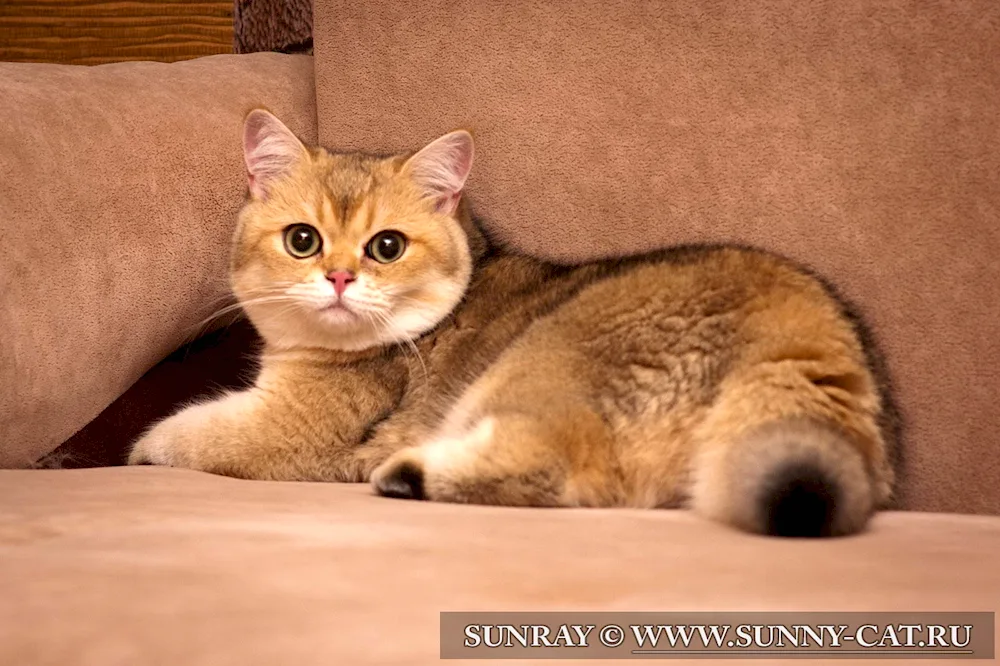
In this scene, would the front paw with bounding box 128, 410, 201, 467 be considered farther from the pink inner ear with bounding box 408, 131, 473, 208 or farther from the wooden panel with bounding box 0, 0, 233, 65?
the wooden panel with bounding box 0, 0, 233, 65

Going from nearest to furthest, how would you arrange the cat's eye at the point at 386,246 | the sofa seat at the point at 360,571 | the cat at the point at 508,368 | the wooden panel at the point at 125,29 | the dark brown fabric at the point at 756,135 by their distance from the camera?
the sofa seat at the point at 360,571
the cat at the point at 508,368
the dark brown fabric at the point at 756,135
the cat's eye at the point at 386,246
the wooden panel at the point at 125,29

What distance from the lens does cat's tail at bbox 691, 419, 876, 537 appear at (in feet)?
3.90

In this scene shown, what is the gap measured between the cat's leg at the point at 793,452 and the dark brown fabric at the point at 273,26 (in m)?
1.45

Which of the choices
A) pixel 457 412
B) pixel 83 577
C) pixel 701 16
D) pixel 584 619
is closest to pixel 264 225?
pixel 457 412

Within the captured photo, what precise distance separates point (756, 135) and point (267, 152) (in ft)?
3.01

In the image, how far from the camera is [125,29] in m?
3.17

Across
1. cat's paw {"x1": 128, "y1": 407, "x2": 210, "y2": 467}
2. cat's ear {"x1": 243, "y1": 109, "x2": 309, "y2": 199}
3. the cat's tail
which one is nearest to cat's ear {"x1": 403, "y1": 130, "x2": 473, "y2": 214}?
cat's ear {"x1": 243, "y1": 109, "x2": 309, "y2": 199}

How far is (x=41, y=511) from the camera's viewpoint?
1216 millimetres

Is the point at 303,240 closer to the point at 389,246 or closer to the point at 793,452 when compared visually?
the point at 389,246

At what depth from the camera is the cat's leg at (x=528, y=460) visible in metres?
1.47

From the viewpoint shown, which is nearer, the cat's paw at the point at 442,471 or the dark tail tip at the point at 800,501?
the dark tail tip at the point at 800,501

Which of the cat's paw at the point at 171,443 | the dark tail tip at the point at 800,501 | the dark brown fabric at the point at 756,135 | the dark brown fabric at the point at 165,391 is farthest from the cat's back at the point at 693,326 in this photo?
the dark brown fabric at the point at 165,391

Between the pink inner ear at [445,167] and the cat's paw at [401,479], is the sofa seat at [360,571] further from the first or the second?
the pink inner ear at [445,167]

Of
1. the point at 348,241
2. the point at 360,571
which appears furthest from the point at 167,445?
the point at 360,571
